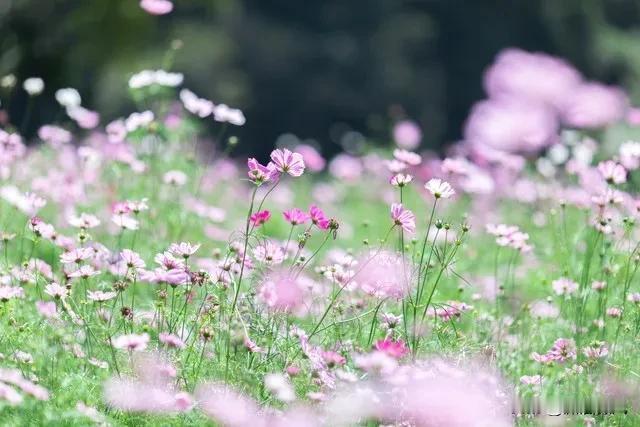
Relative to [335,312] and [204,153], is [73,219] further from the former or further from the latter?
[204,153]

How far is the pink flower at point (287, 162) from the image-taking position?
257 cm

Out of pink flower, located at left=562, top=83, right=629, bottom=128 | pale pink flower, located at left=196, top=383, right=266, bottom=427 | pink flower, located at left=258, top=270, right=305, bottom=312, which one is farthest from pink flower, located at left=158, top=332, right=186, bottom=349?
pink flower, located at left=562, top=83, right=629, bottom=128

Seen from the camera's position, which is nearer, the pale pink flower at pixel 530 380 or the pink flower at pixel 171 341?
the pink flower at pixel 171 341

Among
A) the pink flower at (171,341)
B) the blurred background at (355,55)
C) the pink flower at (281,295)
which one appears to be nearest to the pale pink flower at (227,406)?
the pink flower at (171,341)

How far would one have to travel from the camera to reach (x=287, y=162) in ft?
8.49

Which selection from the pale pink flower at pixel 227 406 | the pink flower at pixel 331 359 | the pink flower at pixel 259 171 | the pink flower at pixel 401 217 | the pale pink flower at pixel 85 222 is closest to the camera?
the pale pink flower at pixel 227 406

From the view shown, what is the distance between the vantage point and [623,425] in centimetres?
260

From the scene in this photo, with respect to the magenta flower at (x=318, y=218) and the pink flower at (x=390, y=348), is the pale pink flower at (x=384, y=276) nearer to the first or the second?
the magenta flower at (x=318, y=218)

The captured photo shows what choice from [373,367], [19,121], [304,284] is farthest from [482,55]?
[373,367]

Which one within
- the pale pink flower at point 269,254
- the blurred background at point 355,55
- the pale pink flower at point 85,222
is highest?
the blurred background at point 355,55

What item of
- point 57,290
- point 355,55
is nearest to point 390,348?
point 57,290

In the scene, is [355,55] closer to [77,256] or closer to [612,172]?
[612,172]

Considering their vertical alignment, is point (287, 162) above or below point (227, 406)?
above

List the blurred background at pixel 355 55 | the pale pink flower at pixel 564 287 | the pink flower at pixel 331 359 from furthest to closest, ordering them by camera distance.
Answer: the blurred background at pixel 355 55, the pale pink flower at pixel 564 287, the pink flower at pixel 331 359
